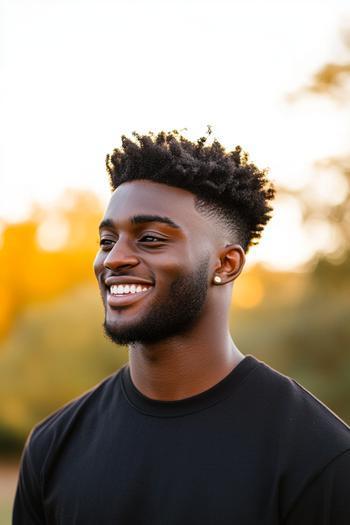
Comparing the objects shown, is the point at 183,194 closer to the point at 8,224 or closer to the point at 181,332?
the point at 181,332

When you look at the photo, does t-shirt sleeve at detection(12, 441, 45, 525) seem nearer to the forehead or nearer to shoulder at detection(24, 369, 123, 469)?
shoulder at detection(24, 369, 123, 469)

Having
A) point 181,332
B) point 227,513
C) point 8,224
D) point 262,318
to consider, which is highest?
point 8,224

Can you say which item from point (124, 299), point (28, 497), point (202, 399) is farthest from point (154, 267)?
point (28, 497)

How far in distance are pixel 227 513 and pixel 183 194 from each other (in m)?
1.14

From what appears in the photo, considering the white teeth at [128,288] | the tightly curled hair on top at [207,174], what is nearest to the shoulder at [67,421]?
the white teeth at [128,288]

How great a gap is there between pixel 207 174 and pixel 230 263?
0.35 meters

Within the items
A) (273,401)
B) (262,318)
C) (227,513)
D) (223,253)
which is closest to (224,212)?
(223,253)

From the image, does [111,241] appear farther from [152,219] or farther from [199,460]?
[199,460]

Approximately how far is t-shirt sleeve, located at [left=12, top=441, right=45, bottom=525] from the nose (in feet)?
2.87

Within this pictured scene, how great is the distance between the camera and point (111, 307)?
2.84 meters

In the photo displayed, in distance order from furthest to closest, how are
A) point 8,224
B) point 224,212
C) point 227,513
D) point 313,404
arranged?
1. point 8,224
2. point 224,212
3. point 313,404
4. point 227,513

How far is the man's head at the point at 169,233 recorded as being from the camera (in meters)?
2.76

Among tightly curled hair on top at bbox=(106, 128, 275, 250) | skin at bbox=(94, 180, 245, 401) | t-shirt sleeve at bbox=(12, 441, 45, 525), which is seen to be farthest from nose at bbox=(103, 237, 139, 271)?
t-shirt sleeve at bbox=(12, 441, 45, 525)

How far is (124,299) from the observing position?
2.78m
